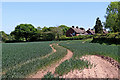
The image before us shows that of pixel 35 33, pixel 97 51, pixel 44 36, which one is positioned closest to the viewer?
pixel 97 51

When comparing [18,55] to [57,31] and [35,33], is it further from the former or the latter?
[35,33]

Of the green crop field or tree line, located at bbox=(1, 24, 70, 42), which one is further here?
tree line, located at bbox=(1, 24, 70, 42)

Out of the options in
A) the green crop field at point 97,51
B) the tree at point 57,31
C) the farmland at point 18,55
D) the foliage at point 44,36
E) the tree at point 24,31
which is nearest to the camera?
the farmland at point 18,55

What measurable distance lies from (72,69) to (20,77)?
3.50 m

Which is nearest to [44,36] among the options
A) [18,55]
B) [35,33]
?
[35,33]

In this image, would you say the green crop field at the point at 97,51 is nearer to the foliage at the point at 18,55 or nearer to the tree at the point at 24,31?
the foliage at the point at 18,55

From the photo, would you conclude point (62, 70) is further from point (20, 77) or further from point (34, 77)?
point (20, 77)

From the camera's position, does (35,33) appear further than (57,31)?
Yes

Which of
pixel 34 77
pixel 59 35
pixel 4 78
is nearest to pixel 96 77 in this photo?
pixel 34 77

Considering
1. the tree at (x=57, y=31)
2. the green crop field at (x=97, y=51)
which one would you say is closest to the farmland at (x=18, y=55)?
the green crop field at (x=97, y=51)

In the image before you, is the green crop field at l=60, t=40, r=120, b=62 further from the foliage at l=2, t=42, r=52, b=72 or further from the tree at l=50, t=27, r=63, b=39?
the tree at l=50, t=27, r=63, b=39

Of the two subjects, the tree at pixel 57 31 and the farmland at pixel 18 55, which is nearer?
the farmland at pixel 18 55

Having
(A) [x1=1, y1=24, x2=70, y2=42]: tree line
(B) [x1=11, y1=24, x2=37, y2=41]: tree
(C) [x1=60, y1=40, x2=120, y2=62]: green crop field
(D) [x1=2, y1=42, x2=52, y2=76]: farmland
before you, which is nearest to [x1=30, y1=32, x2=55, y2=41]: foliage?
(A) [x1=1, y1=24, x2=70, y2=42]: tree line

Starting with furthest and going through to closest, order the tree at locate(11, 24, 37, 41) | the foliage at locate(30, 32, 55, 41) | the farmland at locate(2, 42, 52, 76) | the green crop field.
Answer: the tree at locate(11, 24, 37, 41) → the foliage at locate(30, 32, 55, 41) → the green crop field → the farmland at locate(2, 42, 52, 76)
